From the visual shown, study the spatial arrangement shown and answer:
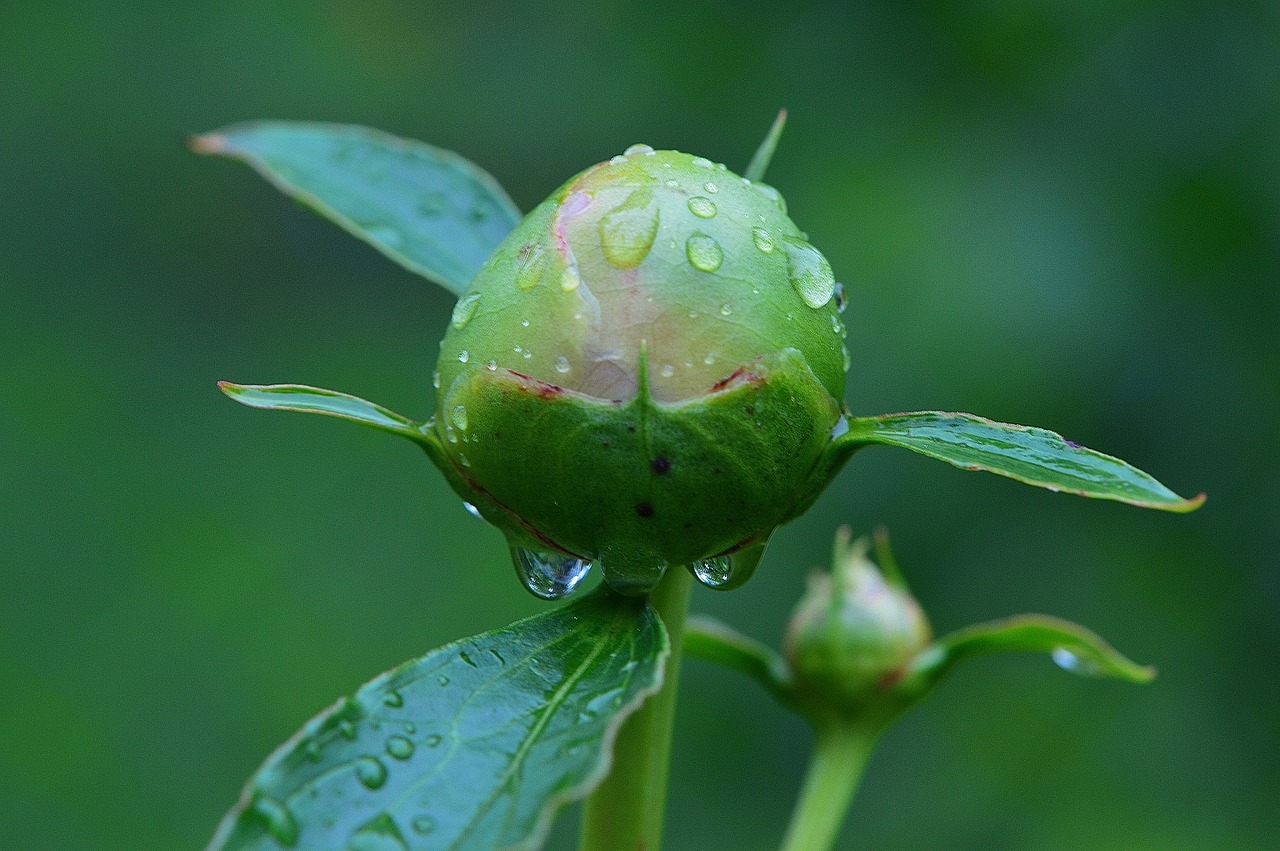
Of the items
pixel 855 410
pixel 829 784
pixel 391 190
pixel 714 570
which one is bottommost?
pixel 855 410

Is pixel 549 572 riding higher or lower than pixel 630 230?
lower

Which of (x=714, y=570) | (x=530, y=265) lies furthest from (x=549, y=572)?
(x=530, y=265)

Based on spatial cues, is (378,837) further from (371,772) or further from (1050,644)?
(1050,644)

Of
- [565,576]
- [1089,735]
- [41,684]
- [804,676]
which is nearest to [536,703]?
[565,576]

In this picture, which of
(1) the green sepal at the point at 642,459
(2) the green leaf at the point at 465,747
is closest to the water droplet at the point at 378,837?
(2) the green leaf at the point at 465,747

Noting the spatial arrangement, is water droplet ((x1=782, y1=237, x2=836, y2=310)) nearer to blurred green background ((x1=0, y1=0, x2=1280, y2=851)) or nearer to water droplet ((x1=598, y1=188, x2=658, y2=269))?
water droplet ((x1=598, y1=188, x2=658, y2=269))

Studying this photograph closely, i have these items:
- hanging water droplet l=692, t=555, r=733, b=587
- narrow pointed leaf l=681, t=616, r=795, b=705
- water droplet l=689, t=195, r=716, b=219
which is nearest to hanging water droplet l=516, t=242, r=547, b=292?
water droplet l=689, t=195, r=716, b=219

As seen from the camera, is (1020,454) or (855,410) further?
(855,410)
